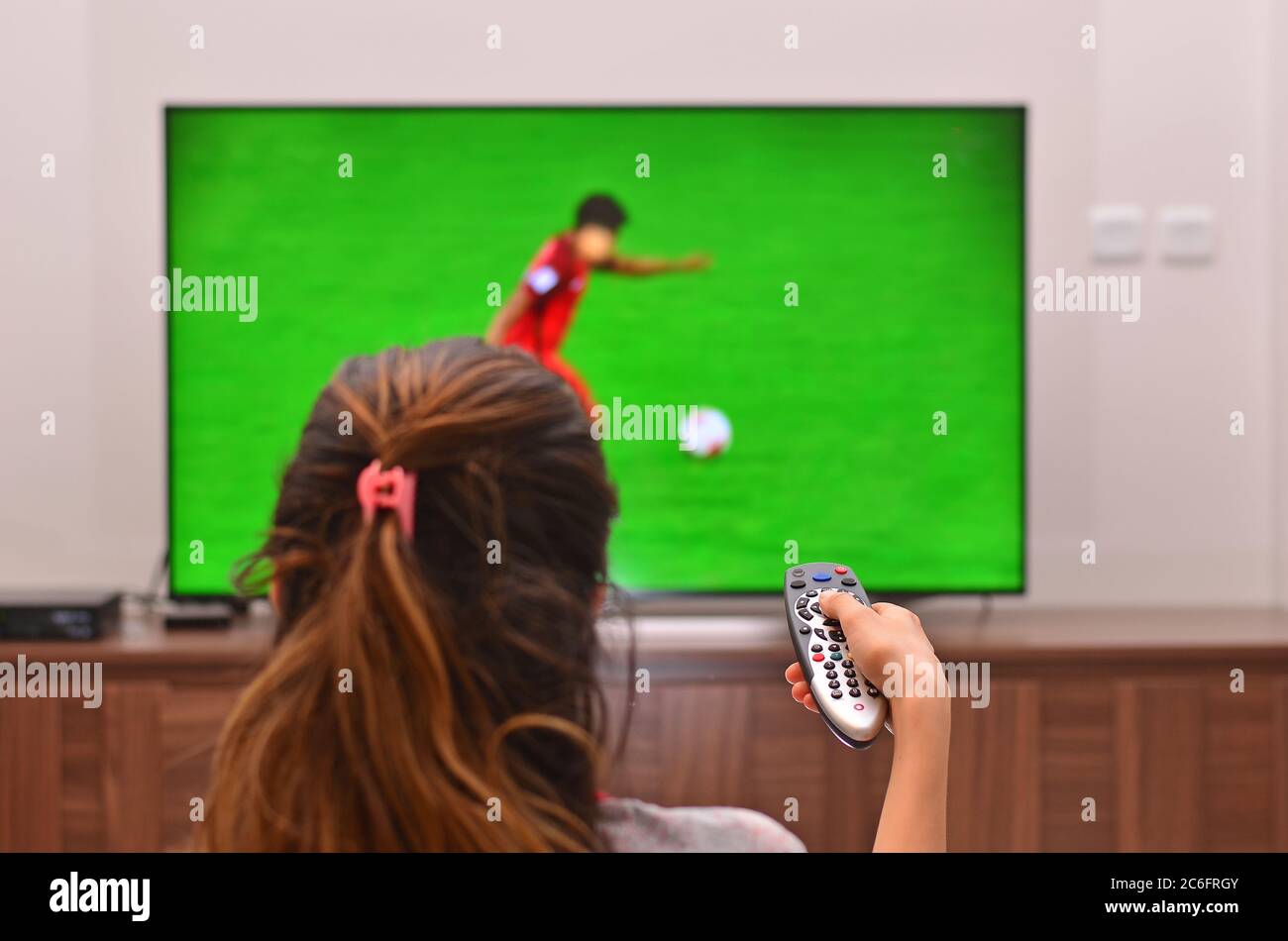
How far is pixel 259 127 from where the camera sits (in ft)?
6.23

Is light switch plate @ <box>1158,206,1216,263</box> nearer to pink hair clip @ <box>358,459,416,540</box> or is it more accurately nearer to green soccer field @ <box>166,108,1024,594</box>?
green soccer field @ <box>166,108,1024,594</box>

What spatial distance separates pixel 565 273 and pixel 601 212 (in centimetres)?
14

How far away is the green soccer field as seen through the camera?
1896 mm

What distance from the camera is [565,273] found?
192cm

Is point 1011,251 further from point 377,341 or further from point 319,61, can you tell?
point 319,61

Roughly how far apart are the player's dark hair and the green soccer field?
30mm
